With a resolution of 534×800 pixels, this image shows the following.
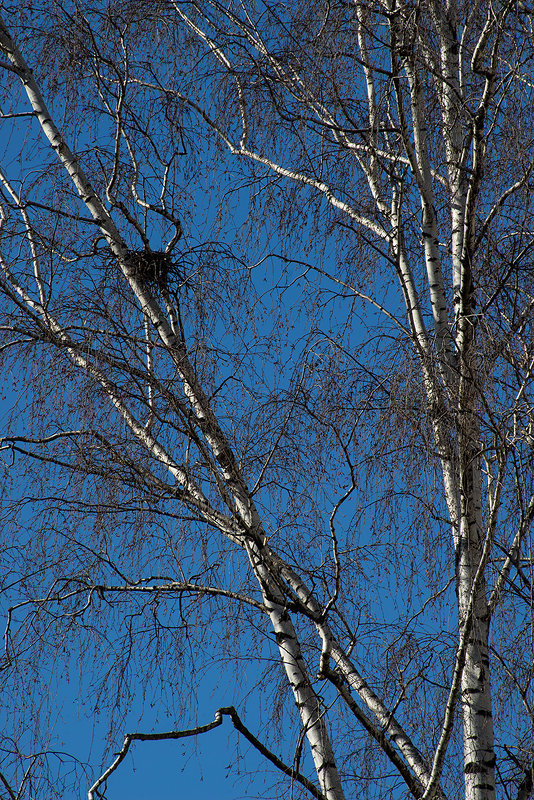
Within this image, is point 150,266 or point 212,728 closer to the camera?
point 212,728

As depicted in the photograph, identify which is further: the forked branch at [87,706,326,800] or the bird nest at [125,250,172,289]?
the bird nest at [125,250,172,289]

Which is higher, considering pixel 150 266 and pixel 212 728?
pixel 150 266

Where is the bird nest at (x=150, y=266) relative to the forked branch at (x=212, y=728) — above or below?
above

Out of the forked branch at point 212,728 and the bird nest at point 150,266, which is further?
the bird nest at point 150,266

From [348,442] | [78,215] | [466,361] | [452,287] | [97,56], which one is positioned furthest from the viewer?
[97,56]

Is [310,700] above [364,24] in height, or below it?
below

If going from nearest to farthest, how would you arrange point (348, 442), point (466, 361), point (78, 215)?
point (466, 361)
point (348, 442)
point (78, 215)

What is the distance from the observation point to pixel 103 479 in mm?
4691

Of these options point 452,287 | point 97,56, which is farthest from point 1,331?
point 452,287

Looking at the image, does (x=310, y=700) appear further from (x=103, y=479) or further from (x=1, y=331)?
(x=1, y=331)

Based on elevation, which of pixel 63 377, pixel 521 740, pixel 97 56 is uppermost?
pixel 97 56

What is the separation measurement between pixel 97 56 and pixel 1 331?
1.92 meters

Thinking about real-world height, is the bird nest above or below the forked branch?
above

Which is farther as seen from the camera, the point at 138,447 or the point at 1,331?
the point at 1,331
